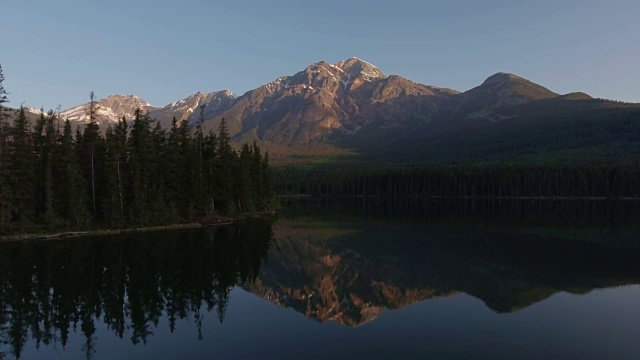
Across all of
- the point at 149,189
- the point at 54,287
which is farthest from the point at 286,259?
the point at 149,189

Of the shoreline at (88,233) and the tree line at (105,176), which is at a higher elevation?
the tree line at (105,176)

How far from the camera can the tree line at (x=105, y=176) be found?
64.2 m

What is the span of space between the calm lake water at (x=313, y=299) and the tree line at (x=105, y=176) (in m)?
8.73

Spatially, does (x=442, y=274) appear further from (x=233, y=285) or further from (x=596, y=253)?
(x=596, y=253)

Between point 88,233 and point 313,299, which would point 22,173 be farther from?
point 313,299

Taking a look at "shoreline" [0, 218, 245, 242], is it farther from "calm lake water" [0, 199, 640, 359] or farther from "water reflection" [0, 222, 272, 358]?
"water reflection" [0, 222, 272, 358]

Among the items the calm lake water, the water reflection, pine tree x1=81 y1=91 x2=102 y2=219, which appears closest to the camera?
the calm lake water

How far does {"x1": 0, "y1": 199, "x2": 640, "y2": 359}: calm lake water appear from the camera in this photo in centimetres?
2501

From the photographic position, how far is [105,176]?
74750mm

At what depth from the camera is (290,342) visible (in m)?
26.3

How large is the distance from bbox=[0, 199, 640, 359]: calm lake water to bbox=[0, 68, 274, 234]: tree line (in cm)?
873

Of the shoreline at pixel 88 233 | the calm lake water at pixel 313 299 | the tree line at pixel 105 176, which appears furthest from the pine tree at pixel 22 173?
the calm lake water at pixel 313 299

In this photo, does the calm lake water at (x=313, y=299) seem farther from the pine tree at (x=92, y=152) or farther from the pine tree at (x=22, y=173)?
the pine tree at (x=92, y=152)

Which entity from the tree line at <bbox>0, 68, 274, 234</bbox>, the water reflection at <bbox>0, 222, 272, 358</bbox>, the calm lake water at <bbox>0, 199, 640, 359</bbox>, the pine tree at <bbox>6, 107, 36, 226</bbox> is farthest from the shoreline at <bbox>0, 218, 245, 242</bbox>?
the water reflection at <bbox>0, 222, 272, 358</bbox>
